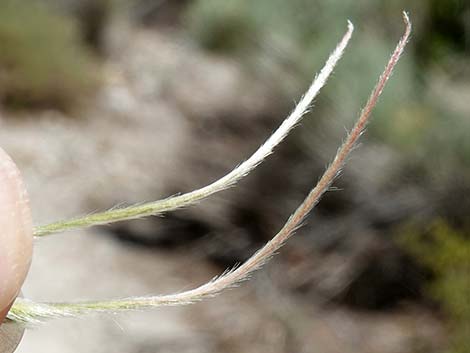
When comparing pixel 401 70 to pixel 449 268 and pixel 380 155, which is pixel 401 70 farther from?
pixel 449 268

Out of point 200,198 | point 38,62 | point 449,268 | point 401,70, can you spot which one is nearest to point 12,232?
point 200,198

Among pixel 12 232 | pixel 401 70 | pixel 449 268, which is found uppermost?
pixel 12 232

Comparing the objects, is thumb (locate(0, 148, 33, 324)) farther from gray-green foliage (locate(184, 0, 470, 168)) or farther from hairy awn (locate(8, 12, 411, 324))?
gray-green foliage (locate(184, 0, 470, 168))

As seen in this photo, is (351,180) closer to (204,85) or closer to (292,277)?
(292,277)

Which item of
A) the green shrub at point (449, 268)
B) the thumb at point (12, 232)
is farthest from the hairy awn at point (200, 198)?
the green shrub at point (449, 268)

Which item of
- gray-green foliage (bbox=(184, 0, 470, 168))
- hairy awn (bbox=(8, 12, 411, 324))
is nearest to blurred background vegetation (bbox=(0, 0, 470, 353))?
gray-green foliage (bbox=(184, 0, 470, 168))
